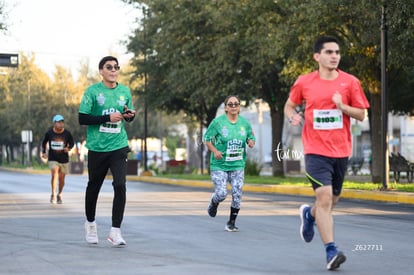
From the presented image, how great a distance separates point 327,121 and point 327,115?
0.05 m

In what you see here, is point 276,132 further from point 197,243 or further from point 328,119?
point 328,119

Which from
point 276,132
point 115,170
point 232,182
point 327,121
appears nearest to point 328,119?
point 327,121

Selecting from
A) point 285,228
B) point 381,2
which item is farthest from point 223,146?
point 381,2

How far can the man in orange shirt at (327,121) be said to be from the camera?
8.30 meters

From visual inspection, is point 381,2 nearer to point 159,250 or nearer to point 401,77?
point 401,77

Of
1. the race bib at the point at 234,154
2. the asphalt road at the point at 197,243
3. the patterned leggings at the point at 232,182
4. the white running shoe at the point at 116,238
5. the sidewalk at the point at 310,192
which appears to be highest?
the race bib at the point at 234,154

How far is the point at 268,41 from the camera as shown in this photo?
2900cm

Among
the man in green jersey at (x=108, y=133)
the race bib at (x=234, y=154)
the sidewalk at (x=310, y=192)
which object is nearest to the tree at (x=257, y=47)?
the sidewalk at (x=310, y=192)

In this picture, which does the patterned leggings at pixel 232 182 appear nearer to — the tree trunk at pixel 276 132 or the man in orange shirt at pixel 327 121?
the man in orange shirt at pixel 327 121

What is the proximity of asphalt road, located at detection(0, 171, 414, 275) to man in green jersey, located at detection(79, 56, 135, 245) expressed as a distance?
0.55 meters

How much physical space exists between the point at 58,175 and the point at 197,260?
10963mm

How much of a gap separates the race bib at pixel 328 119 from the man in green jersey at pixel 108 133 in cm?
257

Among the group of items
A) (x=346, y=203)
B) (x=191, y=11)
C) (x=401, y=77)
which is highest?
(x=191, y=11)

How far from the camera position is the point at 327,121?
8.38 meters
